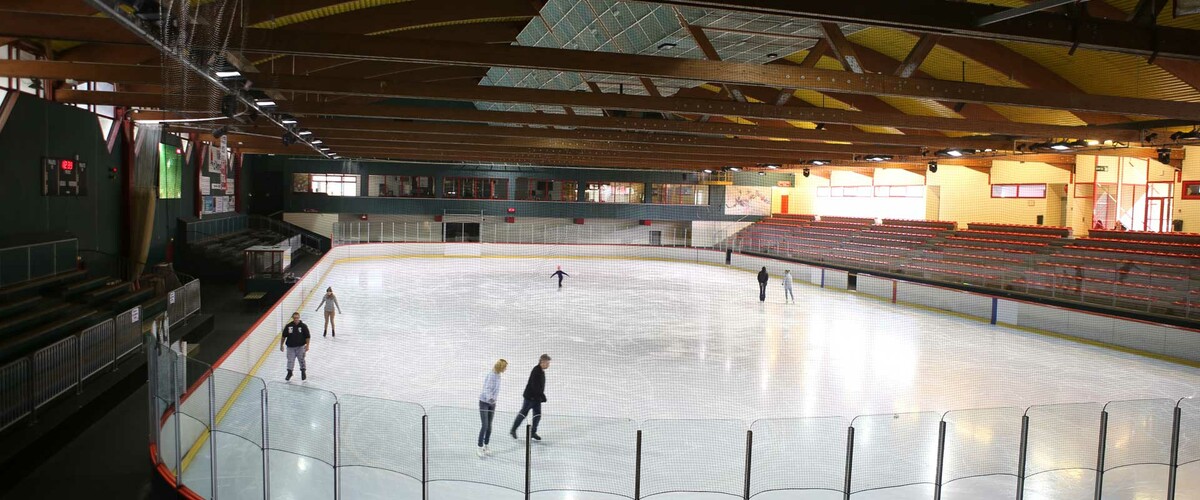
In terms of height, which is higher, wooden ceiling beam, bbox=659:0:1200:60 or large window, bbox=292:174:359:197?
wooden ceiling beam, bbox=659:0:1200:60

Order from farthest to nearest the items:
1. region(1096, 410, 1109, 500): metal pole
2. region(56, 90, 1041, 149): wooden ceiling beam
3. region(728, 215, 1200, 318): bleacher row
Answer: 1. region(728, 215, 1200, 318): bleacher row
2. region(56, 90, 1041, 149): wooden ceiling beam
3. region(1096, 410, 1109, 500): metal pole

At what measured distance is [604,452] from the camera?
715 centimetres

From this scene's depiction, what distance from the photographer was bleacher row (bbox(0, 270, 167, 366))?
29.6 ft

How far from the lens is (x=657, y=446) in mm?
6988

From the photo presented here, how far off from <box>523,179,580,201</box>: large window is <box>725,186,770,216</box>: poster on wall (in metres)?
9.44

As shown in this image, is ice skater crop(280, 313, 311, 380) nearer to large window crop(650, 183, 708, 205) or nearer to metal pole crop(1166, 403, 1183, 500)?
metal pole crop(1166, 403, 1183, 500)

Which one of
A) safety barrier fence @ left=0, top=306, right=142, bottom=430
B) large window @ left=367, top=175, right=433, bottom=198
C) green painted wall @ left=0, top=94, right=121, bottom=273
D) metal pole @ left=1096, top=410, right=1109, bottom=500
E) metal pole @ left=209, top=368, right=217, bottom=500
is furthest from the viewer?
large window @ left=367, top=175, right=433, bottom=198

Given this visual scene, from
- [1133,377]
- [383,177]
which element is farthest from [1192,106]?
[383,177]

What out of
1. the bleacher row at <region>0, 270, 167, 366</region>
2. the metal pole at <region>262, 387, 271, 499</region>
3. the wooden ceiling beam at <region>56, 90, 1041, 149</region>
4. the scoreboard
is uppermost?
the wooden ceiling beam at <region>56, 90, 1041, 149</region>

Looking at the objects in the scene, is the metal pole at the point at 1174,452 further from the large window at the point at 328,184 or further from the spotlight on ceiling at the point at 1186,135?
the large window at the point at 328,184

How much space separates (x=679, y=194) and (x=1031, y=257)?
73.7ft

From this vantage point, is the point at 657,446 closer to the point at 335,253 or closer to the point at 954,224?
the point at 954,224

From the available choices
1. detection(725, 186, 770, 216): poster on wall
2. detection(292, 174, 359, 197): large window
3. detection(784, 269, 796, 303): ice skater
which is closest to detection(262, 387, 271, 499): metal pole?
detection(784, 269, 796, 303): ice skater

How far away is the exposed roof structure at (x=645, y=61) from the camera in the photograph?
20.1 ft
